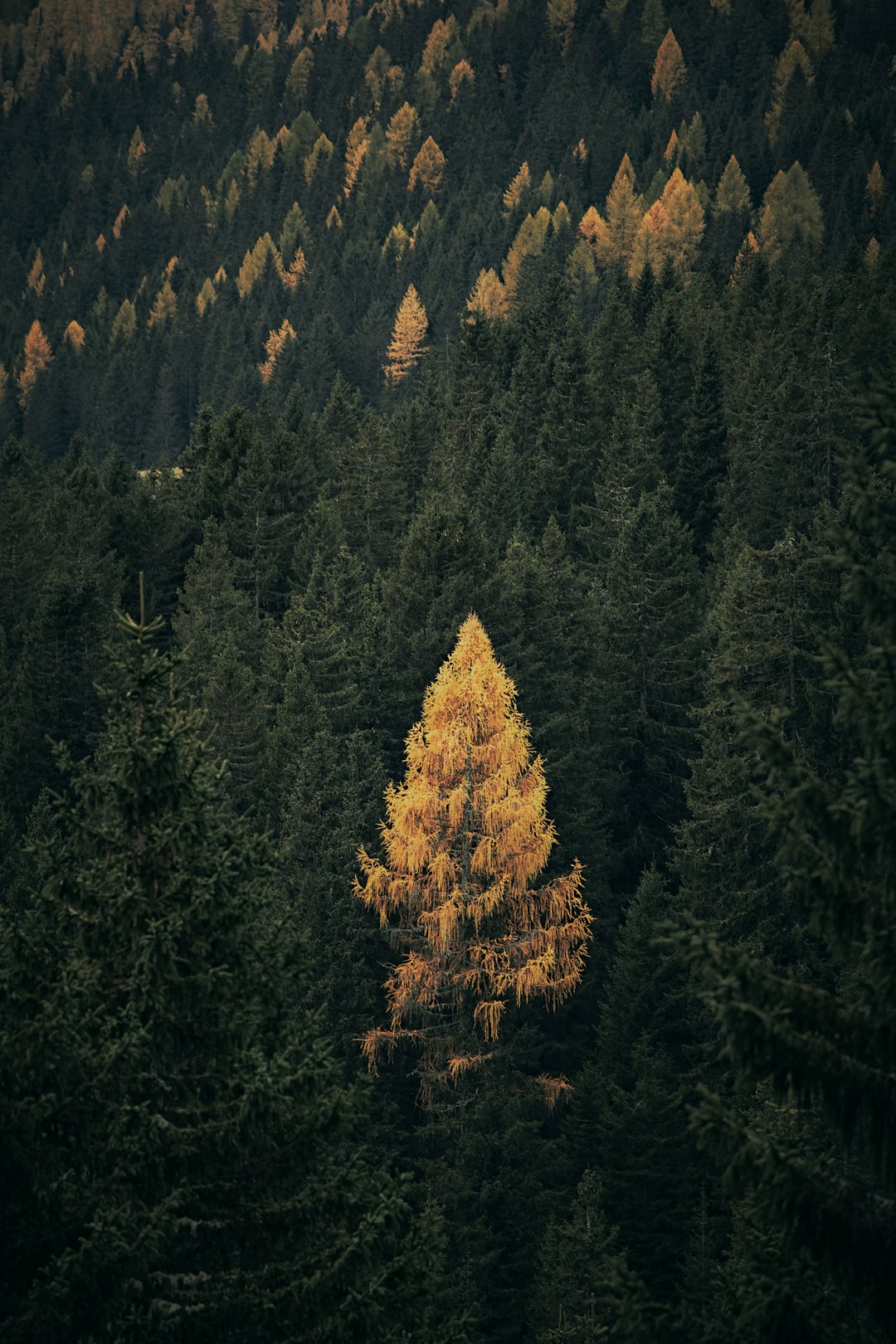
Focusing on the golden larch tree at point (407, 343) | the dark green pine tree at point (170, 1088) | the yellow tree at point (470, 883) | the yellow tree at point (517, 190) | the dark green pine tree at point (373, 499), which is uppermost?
the yellow tree at point (517, 190)

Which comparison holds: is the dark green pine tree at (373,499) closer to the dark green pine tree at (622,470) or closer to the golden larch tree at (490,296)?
the dark green pine tree at (622,470)

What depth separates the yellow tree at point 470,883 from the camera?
2664 cm

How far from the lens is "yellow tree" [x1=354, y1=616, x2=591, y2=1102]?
26.6 metres

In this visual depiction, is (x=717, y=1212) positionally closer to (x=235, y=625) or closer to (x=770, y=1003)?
(x=770, y=1003)

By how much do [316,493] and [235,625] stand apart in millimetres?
15348

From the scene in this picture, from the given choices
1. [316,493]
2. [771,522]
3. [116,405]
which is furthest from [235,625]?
[116,405]

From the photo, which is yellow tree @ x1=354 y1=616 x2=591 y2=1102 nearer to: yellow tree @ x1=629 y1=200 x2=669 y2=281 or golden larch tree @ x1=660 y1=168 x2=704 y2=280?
golden larch tree @ x1=660 y1=168 x2=704 y2=280

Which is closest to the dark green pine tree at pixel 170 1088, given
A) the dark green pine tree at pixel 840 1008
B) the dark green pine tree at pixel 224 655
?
the dark green pine tree at pixel 840 1008

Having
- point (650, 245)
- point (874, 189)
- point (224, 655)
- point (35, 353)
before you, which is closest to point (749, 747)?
point (224, 655)

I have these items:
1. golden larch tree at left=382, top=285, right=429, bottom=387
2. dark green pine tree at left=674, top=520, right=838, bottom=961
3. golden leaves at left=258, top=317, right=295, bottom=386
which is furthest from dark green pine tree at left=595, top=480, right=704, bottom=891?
golden leaves at left=258, top=317, right=295, bottom=386

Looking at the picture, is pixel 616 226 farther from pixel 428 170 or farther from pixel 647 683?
pixel 647 683

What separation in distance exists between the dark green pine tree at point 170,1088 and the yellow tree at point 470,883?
12.8 metres

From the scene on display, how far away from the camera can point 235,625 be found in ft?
161

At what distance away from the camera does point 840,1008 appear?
34.2 feet
